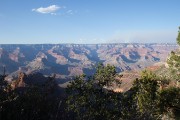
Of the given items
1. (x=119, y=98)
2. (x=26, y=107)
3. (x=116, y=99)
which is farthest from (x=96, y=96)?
(x=26, y=107)

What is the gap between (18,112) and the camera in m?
60.5

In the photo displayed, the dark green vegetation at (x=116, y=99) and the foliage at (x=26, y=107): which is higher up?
the dark green vegetation at (x=116, y=99)

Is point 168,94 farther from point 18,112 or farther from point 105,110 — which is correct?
point 18,112

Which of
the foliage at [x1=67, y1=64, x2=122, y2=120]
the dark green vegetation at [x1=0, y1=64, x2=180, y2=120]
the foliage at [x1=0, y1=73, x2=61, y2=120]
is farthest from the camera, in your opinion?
the foliage at [x1=0, y1=73, x2=61, y2=120]

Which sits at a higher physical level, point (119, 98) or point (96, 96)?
point (96, 96)

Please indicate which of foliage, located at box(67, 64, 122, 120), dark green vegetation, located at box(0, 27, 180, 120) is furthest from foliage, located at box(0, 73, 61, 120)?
foliage, located at box(67, 64, 122, 120)

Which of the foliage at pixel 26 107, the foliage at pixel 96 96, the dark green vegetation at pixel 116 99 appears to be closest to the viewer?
the dark green vegetation at pixel 116 99

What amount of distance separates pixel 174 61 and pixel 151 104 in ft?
25.4

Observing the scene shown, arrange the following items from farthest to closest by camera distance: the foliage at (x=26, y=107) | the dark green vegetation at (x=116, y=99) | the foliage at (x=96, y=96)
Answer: the foliage at (x=26, y=107) → the foliage at (x=96, y=96) → the dark green vegetation at (x=116, y=99)

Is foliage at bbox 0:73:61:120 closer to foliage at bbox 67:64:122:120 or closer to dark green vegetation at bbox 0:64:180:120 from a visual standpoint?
dark green vegetation at bbox 0:64:180:120

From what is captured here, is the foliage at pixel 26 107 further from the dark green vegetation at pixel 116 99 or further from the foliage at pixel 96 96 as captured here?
the foliage at pixel 96 96

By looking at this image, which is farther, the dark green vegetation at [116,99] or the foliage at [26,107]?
the foliage at [26,107]

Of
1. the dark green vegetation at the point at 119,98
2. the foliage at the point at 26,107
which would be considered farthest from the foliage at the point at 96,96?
the foliage at the point at 26,107

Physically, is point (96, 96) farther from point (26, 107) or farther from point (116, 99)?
point (26, 107)
